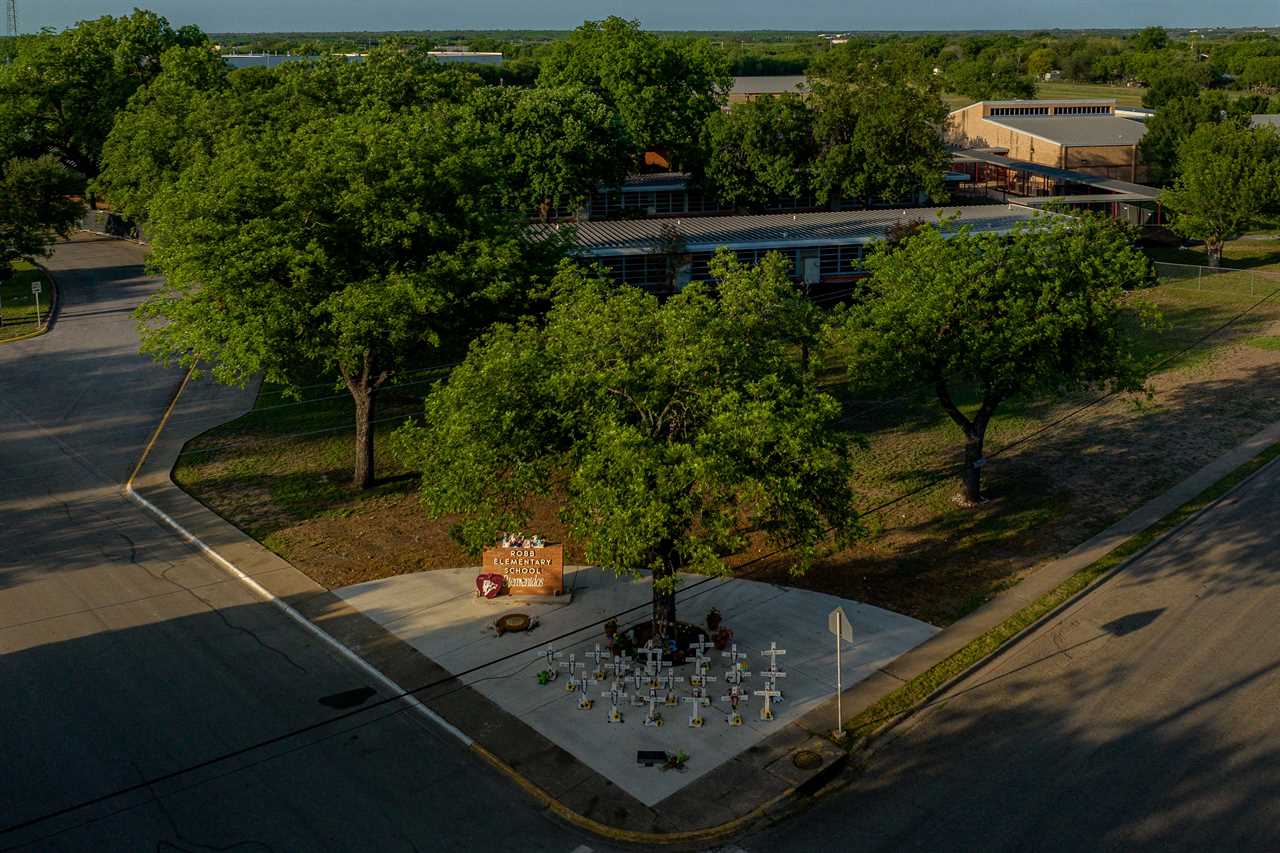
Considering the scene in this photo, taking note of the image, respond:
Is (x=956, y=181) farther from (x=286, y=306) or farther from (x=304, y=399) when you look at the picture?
(x=286, y=306)

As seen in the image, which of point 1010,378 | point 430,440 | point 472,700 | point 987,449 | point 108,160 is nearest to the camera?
point 472,700

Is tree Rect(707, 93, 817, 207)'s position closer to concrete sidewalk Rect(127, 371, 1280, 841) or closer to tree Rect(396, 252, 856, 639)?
concrete sidewalk Rect(127, 371, 1280, 841)

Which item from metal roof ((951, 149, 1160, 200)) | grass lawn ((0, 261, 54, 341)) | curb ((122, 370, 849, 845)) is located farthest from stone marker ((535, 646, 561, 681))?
metal roof ((951, 149, 1160, 200))

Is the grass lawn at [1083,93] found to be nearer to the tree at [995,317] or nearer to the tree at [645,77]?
the tree at [645,77]

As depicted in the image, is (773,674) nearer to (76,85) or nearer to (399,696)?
(399,696)

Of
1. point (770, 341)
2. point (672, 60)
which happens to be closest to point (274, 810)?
point (770, 341)
